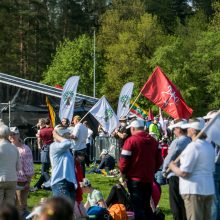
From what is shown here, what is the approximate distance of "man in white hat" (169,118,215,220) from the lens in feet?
29.1

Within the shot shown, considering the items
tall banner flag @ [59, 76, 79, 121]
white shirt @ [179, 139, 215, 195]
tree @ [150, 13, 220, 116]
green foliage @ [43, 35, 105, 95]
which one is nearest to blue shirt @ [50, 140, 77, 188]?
white shirt @ [179, 139, 215, 195]

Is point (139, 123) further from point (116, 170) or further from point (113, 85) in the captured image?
point (113, 85)

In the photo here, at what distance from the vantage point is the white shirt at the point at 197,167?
29.1ft

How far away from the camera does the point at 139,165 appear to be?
10906 millimetres

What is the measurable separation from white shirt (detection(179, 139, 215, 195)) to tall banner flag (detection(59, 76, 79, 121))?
11992 millimetres

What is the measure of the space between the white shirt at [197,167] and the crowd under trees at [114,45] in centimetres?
4948

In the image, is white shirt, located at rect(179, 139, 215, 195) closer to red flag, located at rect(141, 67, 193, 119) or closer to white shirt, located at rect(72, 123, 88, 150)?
white shirt, located at rect(72, 123, 88, 150)

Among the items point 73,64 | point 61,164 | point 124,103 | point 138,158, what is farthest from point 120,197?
point 73,64

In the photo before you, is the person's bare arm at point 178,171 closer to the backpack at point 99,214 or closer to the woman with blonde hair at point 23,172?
the backpack at point 99,214

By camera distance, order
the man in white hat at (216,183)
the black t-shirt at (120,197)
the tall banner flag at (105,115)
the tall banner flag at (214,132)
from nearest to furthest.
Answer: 1. the tall banner flag at (214,132)
2. the man in white hat at (216,183)
3. the black t-shirt at (120,197)
4. the tall banner flag at (105,115)

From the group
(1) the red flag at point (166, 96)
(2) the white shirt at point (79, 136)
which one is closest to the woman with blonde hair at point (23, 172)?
(2) the white shirt at point (79, 136)

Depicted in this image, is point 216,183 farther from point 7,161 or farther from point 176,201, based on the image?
point 7,161

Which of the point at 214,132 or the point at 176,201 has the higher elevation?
the point at 214,132

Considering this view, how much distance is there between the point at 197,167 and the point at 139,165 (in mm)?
2062
